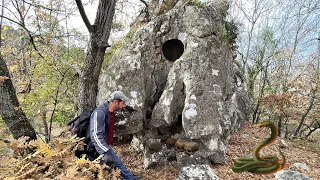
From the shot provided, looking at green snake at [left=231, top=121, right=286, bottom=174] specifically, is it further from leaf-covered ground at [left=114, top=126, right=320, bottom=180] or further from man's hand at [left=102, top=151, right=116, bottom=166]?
leaf-covered ground at [left=114, top=126, right=320, bottom=180]

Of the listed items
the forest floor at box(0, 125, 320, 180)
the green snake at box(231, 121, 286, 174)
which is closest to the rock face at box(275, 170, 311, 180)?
the forest floor at box(0, 125, 320, 180)

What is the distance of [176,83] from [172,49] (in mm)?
1182

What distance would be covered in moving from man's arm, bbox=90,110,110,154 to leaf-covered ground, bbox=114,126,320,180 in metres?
1.86

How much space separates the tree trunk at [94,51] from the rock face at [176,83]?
0.46 metres

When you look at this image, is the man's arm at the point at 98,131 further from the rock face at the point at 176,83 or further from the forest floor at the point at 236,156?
the forest floor at the point at 236,156

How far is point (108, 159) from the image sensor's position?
2.92 metres

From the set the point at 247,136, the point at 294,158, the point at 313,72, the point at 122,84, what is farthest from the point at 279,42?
the point at 122,84

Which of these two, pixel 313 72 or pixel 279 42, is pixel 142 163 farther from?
pixel 279 42

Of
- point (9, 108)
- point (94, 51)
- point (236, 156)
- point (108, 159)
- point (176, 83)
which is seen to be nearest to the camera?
point (108, 159)

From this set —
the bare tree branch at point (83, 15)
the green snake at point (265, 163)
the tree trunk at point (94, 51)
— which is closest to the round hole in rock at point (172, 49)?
the tree trunk at point (94, 51)

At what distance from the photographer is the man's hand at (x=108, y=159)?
2.92 meters

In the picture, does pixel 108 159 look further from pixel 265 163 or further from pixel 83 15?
pixel 83 15

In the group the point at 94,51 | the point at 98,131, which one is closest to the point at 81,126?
the point at 98,131

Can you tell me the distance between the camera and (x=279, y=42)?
11.4 metres
